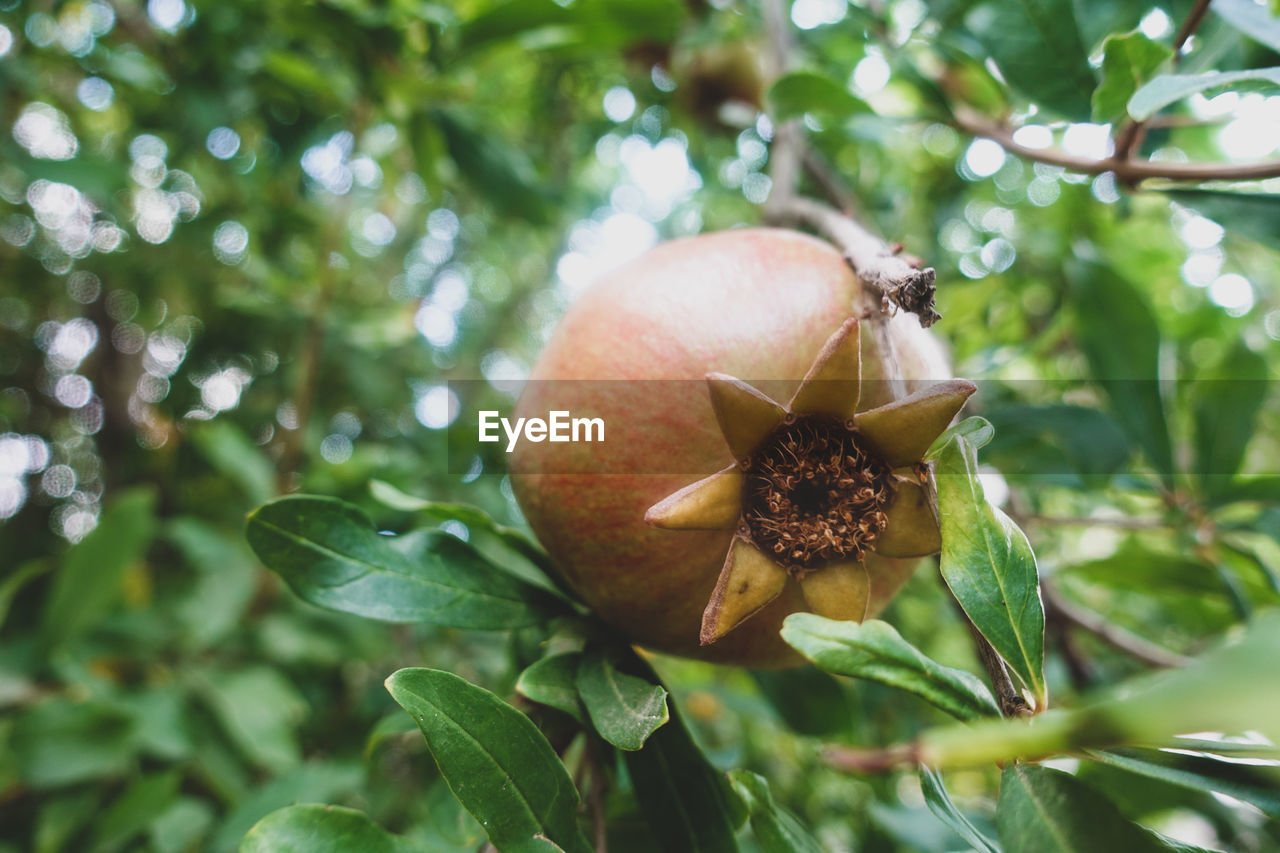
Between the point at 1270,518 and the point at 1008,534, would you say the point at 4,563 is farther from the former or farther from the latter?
the point at 1270,518

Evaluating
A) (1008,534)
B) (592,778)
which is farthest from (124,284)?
(1008,534)

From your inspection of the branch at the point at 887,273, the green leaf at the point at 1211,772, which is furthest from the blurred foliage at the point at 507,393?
the branch at the point at 887,273

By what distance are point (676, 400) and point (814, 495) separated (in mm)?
120

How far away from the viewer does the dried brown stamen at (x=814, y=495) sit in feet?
1.69

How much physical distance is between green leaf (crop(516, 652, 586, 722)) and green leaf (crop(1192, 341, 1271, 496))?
1.04 meters

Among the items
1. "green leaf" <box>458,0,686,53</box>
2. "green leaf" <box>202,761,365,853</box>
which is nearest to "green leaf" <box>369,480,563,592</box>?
"green leaf" <box>202,761,365,853</box>

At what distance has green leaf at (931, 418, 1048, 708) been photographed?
0.45 meters

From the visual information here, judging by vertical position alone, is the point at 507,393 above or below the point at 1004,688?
below

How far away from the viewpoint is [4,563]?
2078mm

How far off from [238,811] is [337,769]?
16 centimetres

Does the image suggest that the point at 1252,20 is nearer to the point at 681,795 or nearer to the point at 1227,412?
the point at 1227,412

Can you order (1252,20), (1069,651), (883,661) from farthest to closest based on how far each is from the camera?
(1069,651) < (1252,20) < (883,661)

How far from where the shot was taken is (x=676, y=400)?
55cm

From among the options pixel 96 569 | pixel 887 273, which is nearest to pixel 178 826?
pixel 96 569
